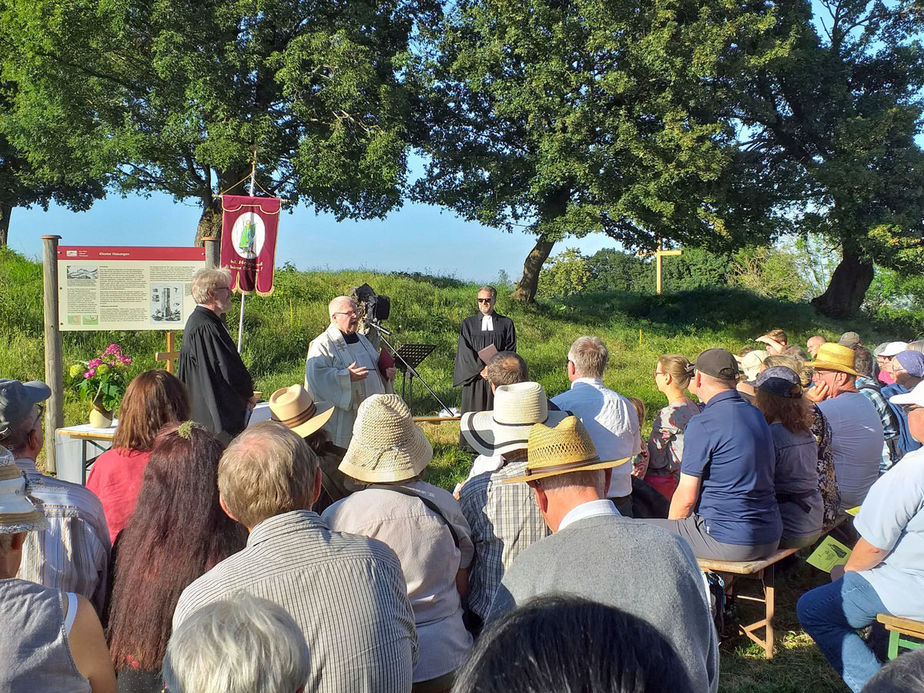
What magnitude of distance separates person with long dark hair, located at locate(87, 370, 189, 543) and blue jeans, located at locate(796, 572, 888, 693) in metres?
3.11

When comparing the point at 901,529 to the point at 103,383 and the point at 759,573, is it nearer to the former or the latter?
the point at 759,573

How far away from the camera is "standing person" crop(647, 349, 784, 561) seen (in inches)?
149

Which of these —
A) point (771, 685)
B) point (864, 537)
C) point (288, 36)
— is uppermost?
point (288, 36)

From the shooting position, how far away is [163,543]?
260cm

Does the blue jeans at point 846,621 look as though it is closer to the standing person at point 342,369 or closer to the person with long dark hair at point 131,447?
the person with long dark hair at point 131,447

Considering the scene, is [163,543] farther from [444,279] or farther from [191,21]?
[444,279]

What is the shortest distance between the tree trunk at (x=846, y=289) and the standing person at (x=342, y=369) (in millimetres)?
20446

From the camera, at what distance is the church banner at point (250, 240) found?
26.1 ft

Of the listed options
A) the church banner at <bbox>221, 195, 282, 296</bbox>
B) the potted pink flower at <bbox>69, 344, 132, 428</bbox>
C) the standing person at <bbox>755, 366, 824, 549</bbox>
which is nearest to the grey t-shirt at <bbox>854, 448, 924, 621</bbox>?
the standing person at <bbox>755, 366, 824, 549</bbox>

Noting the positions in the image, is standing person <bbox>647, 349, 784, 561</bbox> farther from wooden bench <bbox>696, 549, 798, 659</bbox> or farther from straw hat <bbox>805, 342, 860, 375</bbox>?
straw hat <bbox>805, 342, 860, 375</bbox>

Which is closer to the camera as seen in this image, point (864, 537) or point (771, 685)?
point (864, 537)

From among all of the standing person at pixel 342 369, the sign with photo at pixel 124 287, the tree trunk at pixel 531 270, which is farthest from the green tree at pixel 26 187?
the standing person at pixel 342 369

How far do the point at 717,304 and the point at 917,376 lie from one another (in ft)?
51.7

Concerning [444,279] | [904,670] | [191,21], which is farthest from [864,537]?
[444,279]
